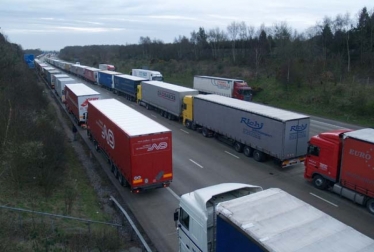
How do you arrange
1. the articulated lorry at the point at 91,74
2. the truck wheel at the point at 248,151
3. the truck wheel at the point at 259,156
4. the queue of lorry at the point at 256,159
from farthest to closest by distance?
the articulated lorry at the point at 91,74, the truck wheel at the point at 248,151, the truck wheel at the point at 259,156, the queue of lorry at the point at 256,159

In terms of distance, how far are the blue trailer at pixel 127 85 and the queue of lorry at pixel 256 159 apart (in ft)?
42.6

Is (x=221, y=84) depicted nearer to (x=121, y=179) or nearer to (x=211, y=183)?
(x=211, y=183)

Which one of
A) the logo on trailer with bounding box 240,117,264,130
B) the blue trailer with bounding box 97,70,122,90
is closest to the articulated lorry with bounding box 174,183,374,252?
the logo on trailer with bounding box 240,117,264,130

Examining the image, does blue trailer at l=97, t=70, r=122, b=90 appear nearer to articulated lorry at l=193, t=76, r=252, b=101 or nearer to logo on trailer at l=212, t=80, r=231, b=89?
articulated lorry at l=193, t=76, r=252, b=101

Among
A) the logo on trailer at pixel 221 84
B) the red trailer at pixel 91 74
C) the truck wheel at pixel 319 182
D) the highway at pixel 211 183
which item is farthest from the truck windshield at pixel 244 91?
the red trailer at pixel 91 74

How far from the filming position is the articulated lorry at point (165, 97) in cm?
3009

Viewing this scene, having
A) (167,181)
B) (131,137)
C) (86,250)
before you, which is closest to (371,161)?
(167,181)

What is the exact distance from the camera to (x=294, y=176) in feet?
59.0

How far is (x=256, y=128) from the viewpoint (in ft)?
64.5

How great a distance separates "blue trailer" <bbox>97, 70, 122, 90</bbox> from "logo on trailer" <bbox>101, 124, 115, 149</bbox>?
36.3 m

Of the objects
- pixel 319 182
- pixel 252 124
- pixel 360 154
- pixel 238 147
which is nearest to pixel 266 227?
pixel 360 154

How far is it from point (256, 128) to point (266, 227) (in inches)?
532

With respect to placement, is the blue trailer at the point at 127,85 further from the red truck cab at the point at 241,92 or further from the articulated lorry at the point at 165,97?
the red truck cab at the point at 241,92

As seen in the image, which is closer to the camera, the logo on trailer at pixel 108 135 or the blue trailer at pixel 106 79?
the logo on trailer at pixel 108 135
